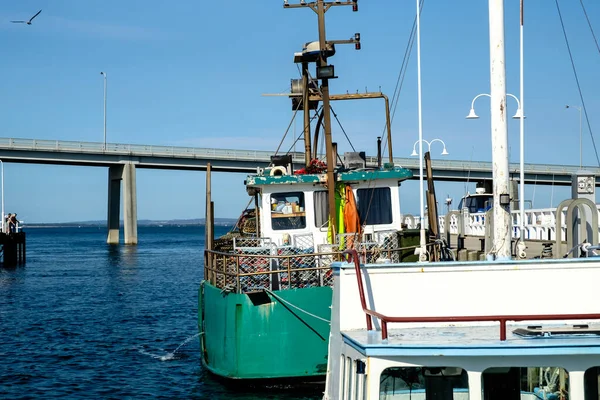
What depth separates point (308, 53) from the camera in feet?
64.1

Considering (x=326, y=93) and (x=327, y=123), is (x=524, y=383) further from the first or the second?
(x=326, y=93)

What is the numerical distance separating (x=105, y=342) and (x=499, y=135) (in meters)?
17.6

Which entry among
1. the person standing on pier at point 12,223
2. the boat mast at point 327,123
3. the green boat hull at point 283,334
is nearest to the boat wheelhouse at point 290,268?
the green boat hull at point 283,334

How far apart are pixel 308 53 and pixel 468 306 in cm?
1137

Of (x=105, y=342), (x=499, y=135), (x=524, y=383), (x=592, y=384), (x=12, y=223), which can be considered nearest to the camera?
(x=592, y=384)

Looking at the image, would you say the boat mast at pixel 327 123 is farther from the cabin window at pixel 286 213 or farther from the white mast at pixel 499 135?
the white mast at pixel 499 135

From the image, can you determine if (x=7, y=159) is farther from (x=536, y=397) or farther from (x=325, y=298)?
(x=536, y=397)

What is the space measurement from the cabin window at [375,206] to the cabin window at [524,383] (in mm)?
10852

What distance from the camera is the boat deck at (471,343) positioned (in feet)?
24.1

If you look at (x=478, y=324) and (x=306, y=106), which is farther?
(x=306, y=106)

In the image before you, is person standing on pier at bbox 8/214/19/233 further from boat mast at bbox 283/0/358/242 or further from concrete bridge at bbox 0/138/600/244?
boat mast at bbox 283/0/358/242

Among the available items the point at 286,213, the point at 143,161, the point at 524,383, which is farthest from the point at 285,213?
the point at 143,161

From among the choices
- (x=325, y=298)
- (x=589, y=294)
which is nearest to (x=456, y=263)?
(x=589, y=294)

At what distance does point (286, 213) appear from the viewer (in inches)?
759
